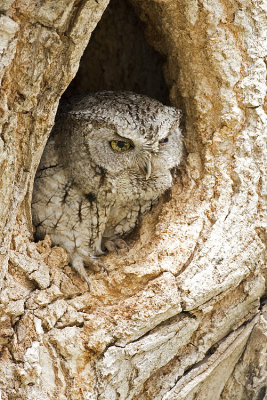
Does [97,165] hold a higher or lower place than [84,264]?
higher

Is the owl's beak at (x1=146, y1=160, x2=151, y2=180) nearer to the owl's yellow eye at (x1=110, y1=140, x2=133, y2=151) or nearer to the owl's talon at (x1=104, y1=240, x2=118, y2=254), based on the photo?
the owl's yellow eye at (x1=110, y1=140, x2=133, y2=151)

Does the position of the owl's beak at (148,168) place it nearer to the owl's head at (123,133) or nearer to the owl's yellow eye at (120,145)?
the owl's head at (123,133)

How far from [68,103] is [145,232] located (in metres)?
0.76

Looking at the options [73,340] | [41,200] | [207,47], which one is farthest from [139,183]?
[73,340]

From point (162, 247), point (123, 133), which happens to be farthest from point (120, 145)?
point (162, 247)

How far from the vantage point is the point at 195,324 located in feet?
6.72

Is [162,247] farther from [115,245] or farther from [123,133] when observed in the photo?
[123,133]

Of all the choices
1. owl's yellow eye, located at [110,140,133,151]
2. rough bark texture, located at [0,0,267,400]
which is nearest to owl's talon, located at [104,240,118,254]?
rough bark texture, located at [0,0,267,400]

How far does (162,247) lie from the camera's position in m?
2.24

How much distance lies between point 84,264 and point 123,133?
652 millimetres

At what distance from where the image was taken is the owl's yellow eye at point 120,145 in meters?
2.27

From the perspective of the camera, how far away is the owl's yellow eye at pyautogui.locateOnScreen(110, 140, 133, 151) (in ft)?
7.44

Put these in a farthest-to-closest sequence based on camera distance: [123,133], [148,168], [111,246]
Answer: [111,246]
[148,168]
[123,133]

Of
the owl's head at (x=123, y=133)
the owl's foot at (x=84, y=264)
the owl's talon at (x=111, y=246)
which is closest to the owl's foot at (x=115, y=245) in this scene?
the owl's talon at (x=111, y=246)
